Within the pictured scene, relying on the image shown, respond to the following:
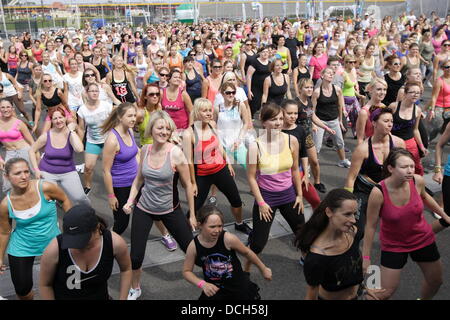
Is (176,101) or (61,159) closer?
(61,159)

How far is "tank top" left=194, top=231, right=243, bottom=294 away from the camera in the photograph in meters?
3.29

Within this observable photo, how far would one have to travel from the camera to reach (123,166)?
492cm

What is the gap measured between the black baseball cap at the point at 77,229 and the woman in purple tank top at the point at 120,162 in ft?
6.14

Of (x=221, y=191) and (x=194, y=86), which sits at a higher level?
(x=194, y=86)

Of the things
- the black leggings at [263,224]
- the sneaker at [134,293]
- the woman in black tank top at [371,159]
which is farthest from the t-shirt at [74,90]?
the woman in black tank top at [371,159]

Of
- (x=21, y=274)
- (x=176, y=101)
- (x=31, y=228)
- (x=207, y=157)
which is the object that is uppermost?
(x=176, y=101)

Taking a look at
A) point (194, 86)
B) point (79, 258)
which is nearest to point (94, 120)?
point (194, 86)

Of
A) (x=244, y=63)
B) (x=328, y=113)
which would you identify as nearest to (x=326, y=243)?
(x=328, y=113)

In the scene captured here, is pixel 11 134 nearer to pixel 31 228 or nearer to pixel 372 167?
pixel 31 228

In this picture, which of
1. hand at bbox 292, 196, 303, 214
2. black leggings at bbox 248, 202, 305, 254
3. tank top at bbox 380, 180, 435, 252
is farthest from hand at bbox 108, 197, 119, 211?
tank top at bbox 380, 180, 435, 252

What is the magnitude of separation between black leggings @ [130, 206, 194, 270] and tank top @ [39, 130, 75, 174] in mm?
1500

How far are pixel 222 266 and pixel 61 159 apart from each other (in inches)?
115

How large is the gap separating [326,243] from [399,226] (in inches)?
31.9

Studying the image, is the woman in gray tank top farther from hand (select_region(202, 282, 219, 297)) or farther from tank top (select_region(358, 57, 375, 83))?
tank top (select_region(358, 57, 375, 83))
